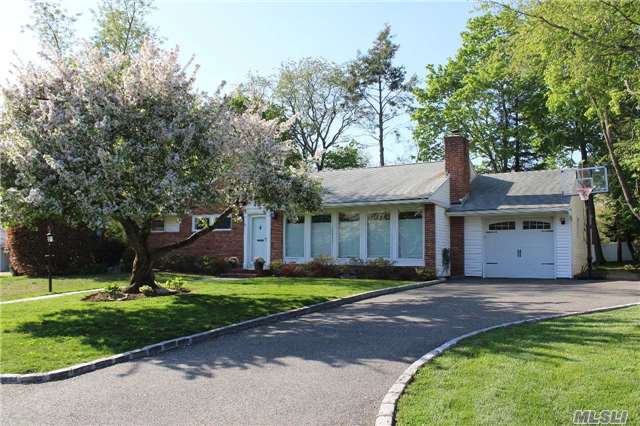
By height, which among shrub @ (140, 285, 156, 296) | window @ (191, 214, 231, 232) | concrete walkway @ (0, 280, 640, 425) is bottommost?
concrete walkway @ (0, 280, 640, 425)

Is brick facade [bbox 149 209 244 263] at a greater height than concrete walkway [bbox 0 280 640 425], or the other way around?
brick facade [bbox 149 209 244 263]

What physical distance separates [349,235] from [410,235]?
2.51 metres

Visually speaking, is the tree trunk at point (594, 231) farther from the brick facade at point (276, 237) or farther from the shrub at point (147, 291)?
the shrub at point (147, 291)

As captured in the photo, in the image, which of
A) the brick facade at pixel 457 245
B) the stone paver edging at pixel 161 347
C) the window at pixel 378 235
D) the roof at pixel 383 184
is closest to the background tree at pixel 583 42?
the stone paver edging at pixel 161 347

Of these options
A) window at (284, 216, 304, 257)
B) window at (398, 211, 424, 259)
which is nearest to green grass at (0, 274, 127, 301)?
window at (284, 216, 304, 257)

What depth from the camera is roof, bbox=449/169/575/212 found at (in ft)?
63.1

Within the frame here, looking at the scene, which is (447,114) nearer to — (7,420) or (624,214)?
(624,214)

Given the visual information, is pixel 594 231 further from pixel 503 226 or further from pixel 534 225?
pixel 503 226

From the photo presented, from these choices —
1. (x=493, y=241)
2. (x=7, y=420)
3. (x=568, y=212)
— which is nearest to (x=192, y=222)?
(x=493, y=241)

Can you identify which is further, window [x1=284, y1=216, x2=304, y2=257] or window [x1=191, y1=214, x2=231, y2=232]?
window [x1=191, y1=214, x2=231, y2=232]

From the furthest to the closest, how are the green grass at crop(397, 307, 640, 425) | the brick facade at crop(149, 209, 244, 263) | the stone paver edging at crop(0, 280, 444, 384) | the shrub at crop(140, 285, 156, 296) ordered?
1. the brick facade at crop(149, 209, 244, 263)
2. the shrub at crop(140, 285, 156, 296)
3. the stone paver edging at crop(0, 280, 444, 384)
4. the green grass at crop(397, 307, 640, 425)

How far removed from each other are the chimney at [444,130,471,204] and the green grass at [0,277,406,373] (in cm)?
794

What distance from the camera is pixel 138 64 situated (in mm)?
11578

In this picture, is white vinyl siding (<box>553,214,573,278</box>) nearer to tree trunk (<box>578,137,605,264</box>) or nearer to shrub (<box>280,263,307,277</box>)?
shrub (<box>280,263,307,277</box>)
